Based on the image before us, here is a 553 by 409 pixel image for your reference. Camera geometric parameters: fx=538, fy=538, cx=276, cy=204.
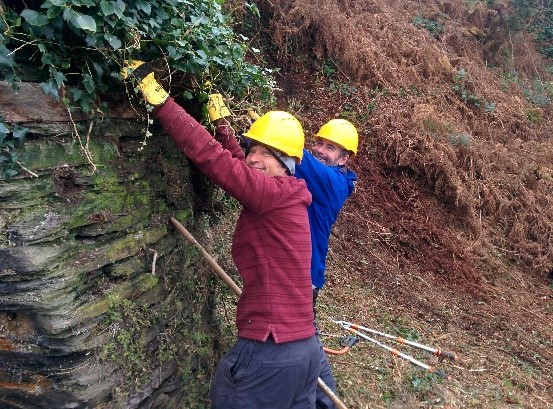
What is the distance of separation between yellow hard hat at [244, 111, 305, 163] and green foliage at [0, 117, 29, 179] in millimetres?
1214

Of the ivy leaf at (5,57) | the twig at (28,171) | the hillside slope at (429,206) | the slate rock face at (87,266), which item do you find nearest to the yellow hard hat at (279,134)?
the slate rock face at (87,266)

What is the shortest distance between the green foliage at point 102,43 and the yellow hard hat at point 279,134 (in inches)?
18.4

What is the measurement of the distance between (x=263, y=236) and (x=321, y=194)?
3.31ft

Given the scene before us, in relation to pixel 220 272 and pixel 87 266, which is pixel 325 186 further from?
pixel 87 266

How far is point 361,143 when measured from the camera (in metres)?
9.23

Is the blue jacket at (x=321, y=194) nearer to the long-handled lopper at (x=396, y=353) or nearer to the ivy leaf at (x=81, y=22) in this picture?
the ivy leaf at (x=81, y=22)

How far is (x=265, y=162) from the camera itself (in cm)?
310

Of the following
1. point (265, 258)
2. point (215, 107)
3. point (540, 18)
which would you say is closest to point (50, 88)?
point (215, 107)

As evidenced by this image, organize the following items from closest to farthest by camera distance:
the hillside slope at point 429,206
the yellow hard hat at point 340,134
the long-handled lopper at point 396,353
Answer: the yellow hard hat at point 340,134
the long-handled lopper at point 396,353
the hillside slope at point 429,206

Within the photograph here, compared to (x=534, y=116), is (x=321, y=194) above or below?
above

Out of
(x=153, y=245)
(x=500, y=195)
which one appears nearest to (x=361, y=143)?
(x=500, y=195)

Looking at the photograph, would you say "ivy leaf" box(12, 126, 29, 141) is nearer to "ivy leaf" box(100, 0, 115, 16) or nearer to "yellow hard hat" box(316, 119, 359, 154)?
"ivy leaf" box(100, 0, 115, 16)

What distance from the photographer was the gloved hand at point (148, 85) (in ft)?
9.21

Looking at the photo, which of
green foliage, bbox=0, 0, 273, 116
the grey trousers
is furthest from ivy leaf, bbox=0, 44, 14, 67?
the grey trousers
